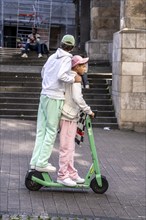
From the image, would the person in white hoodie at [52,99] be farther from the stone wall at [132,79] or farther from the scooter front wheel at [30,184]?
the stone wall at [132,79]

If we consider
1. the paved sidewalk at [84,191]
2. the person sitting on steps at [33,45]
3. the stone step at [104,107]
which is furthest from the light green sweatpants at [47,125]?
the person sitting on steps at [33,45]

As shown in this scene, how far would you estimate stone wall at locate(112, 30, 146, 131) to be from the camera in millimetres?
13617

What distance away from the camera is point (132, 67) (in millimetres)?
13680

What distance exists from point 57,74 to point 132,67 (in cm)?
750

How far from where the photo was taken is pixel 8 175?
24.6 feet

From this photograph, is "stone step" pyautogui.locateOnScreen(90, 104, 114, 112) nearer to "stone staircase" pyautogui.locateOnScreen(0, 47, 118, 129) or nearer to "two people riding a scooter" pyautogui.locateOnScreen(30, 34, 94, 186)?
"stone staircase" pyautogui.locateOnScreen(0, 47, 118, 129)

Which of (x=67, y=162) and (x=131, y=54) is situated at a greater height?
(x=131, y=54)

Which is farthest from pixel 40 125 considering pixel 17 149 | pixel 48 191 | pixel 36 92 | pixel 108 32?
pixel 108 32

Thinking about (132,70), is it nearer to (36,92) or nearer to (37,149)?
(36,92)

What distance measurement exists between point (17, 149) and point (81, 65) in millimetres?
3600

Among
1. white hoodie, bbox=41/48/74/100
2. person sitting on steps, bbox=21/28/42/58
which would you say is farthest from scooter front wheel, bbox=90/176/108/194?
person sitting on steps, bbox=21/28/42/58

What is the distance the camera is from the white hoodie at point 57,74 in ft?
20.9

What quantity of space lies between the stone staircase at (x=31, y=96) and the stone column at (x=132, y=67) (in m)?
0.56

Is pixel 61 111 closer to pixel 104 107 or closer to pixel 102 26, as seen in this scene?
A: pixel 104 107
